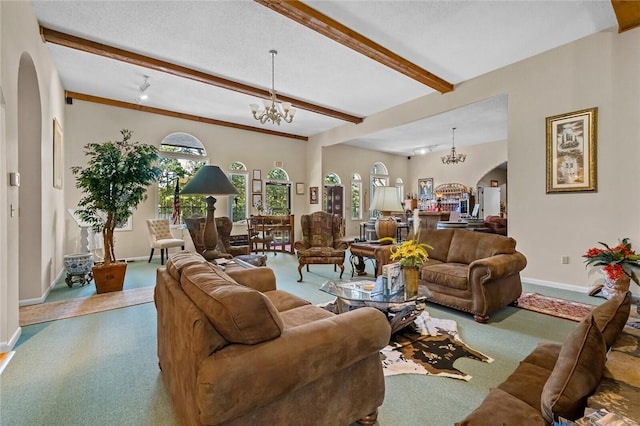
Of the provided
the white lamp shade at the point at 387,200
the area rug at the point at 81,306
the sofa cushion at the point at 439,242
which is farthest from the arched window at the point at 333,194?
the area rug at the point at 81,306

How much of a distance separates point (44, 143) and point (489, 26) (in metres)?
5.81

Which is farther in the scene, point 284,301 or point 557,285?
point 557,285

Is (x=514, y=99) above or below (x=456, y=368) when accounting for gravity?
above

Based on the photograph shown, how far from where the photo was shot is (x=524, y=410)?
3.39ft

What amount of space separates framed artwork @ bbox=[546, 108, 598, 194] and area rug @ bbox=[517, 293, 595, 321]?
5.06ft

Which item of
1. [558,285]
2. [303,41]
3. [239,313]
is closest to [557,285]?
[558,285]

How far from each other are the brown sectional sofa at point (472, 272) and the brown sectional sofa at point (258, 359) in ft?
4.30

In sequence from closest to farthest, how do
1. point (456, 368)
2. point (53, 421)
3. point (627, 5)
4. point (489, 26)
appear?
point (53, 421), point (456, 368), point (627, 5), point (489, 26)

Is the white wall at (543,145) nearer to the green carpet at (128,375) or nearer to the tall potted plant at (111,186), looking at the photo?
the green carpet at (128,375)

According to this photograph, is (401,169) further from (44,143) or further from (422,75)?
(44,143)

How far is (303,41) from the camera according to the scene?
A: 3.92 m

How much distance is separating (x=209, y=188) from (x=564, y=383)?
2.84 m

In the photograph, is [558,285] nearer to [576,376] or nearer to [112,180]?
[576,376]

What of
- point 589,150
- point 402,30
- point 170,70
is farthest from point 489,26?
point 170,70
